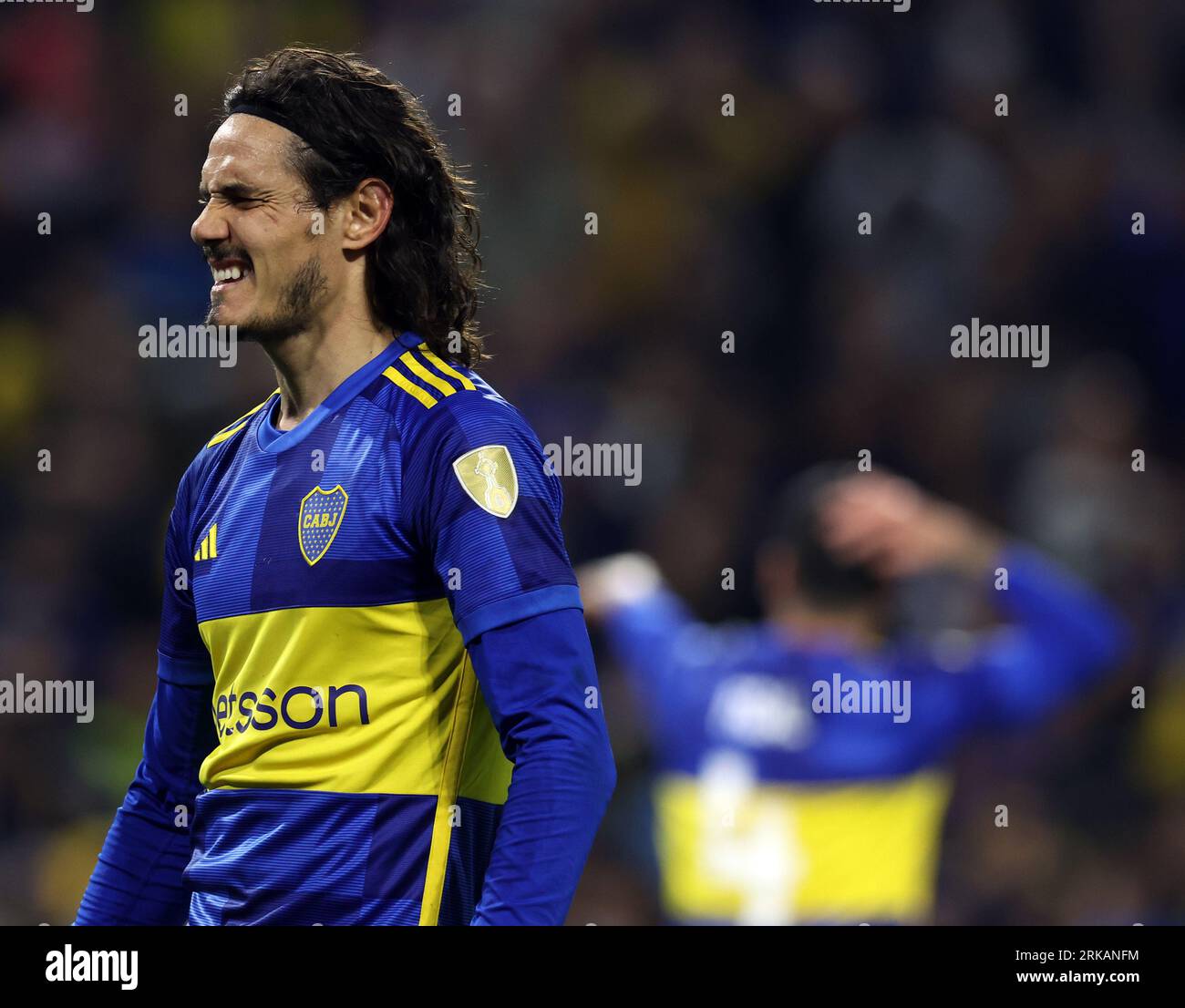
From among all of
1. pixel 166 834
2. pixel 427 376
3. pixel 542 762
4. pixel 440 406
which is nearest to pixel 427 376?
pixel 427 376

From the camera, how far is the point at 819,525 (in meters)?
5.11

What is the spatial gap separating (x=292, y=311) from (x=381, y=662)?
1.88ft

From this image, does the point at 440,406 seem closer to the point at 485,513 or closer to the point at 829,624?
the point at 485,513

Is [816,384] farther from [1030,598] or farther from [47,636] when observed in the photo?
[47,636]

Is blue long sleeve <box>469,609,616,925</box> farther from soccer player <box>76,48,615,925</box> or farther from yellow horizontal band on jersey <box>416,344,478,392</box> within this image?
yellow horizontal band on jersey <box>416,344,478,392</box>

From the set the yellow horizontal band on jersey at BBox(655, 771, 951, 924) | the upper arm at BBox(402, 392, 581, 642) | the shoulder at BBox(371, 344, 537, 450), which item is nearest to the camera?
the upper arm at BBox(402, 392, 581, 642)

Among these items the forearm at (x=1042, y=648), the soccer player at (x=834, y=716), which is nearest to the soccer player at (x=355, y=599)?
the soccer player at (x=834, y=716)

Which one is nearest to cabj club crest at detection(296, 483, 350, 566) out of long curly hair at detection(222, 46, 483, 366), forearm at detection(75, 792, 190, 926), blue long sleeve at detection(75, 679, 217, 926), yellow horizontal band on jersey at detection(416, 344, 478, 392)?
yellow horizontal band on jersey at detection(416, 344, 478, 392)

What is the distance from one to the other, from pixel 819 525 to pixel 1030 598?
2.14 ft

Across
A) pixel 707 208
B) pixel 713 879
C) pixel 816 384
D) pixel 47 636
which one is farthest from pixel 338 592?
pixel 707 208

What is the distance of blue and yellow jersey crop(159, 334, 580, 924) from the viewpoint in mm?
2277

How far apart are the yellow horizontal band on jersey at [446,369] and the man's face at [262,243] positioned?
0.17 m

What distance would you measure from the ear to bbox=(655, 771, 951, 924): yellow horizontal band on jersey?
9.11ft

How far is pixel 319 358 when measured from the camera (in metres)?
2.57
